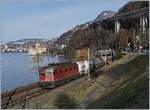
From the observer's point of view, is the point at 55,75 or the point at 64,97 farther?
the point at 55,75

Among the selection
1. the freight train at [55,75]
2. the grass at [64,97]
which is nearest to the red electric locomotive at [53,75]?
the freight train at [55,75]


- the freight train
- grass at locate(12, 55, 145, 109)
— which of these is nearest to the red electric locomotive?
the freight train

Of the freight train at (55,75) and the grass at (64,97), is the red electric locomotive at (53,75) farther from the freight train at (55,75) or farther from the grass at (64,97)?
the grass at (64,97)

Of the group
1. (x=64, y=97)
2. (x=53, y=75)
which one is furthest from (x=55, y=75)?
(x=64, y=97)

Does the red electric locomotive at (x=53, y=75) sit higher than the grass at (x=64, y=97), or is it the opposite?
the red electric locomotive at (x=53, y=75)

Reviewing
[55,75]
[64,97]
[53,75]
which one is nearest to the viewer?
[64,97]

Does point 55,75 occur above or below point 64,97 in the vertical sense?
above

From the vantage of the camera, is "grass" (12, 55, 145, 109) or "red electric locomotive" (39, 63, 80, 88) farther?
"red electric locomotive" (39, 63, 80, 88)

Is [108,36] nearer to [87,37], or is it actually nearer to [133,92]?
[87,37]

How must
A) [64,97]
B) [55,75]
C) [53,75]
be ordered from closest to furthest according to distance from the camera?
[64,97] < [53,75] < [55,75]

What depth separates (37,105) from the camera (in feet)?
82.6

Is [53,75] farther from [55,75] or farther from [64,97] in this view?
[64,97]

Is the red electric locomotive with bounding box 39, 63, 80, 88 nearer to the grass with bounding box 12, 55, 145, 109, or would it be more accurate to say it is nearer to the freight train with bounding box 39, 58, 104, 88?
the freight train with bounding box 39, 58, 104, 88

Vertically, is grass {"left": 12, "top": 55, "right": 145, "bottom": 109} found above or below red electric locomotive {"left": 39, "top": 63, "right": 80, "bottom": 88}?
below
